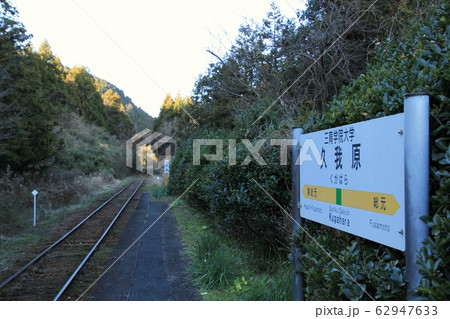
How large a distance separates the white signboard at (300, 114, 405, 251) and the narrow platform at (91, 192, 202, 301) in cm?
294

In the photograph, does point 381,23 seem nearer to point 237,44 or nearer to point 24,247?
point 237,44

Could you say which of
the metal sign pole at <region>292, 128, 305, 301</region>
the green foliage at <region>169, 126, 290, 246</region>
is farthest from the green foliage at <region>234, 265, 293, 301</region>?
the green foliage at <region>169, 126, 290, 246</region>

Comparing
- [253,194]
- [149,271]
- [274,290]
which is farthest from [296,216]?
[149,271]

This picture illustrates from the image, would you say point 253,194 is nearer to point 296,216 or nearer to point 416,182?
point 296,216

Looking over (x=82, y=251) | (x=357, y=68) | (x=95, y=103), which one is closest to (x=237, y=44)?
(x=357, y=68)

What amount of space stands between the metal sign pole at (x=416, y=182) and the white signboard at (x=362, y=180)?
10cm

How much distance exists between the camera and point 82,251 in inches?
328

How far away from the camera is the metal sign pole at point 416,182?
198cm

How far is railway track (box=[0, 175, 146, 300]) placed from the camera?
218 inches

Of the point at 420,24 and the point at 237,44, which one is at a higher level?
the point at 237,44

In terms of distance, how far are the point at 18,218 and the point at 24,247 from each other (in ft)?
12.5

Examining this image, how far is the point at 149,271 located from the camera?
21.2 feet

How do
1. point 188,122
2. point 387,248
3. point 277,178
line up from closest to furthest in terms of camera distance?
point 387,248 < point 277,178 < point 188,122

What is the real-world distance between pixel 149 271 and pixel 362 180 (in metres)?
5.04
